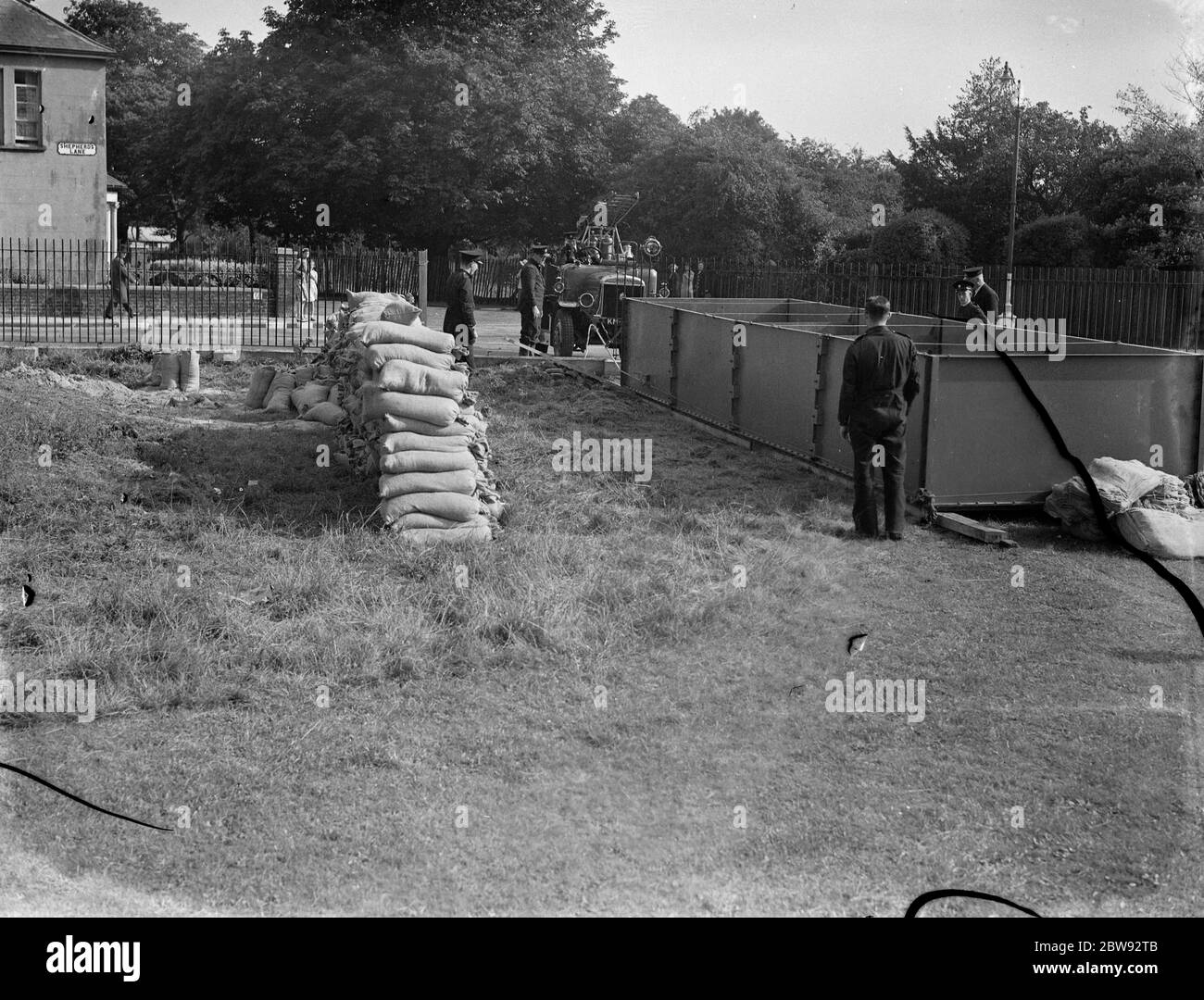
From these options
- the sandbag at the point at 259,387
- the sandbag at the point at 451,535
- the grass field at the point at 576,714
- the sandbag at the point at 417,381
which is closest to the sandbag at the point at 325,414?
the sandbag at the point at 259,387

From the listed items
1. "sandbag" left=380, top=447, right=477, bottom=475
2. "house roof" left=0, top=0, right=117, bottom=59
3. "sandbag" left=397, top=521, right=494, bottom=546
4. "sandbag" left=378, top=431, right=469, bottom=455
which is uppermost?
"house roof" left=0, top=0, right=117, bottom=59

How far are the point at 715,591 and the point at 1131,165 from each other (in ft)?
87.3

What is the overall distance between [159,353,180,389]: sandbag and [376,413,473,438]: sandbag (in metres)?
7.75

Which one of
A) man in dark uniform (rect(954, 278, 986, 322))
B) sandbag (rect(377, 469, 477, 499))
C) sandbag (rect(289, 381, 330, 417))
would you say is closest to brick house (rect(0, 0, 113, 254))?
sandbag (rect(289, 381, 330, 417))

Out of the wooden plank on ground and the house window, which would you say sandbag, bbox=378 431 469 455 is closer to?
the wooden plank on ground

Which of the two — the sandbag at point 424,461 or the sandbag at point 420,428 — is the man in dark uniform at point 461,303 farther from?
the sandbag at point 424,461

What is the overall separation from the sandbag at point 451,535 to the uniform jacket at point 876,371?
2.85 meters

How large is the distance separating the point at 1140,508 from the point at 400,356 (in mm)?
5626

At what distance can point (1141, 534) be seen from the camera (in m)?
9.55

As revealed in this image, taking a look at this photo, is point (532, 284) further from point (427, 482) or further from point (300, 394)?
point (427, 482)

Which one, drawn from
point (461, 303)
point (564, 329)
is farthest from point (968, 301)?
point (564, 329)

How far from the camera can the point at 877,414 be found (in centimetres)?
1002

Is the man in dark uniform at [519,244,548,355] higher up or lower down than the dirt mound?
higher up

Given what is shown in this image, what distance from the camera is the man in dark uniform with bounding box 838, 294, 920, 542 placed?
1002 centimetres
